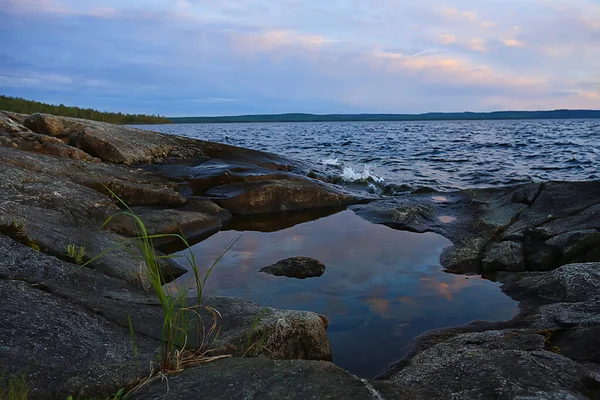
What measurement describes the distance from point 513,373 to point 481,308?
2.42 m

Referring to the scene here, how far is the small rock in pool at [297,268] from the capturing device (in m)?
6.12

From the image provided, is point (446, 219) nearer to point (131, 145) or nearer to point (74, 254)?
point (74, 254)

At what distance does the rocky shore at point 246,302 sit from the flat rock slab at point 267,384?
0.01 m

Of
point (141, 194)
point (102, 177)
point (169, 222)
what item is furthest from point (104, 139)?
point (169, 222)

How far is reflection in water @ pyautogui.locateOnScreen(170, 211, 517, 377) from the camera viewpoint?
451 cm

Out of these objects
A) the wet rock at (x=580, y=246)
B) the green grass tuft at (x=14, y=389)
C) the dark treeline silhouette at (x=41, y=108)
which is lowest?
the wet rock at (x=580, y=246)

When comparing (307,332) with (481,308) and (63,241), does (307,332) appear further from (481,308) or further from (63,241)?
(63,241)

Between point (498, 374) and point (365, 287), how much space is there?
2816mm

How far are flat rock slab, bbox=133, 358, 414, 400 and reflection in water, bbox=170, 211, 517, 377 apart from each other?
152cm

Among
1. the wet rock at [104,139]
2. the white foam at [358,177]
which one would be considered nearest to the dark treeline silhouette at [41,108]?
the wet rock at [104,139]

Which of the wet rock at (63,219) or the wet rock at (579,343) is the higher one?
the wet rock at (63,219)

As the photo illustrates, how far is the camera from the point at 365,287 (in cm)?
574

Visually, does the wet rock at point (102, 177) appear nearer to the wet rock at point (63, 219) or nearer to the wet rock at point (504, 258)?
the wet rock at point (63, 219)

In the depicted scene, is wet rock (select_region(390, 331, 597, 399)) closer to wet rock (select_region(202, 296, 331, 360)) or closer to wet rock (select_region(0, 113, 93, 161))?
wet rock (select_region(202, 296, 331, 360))
